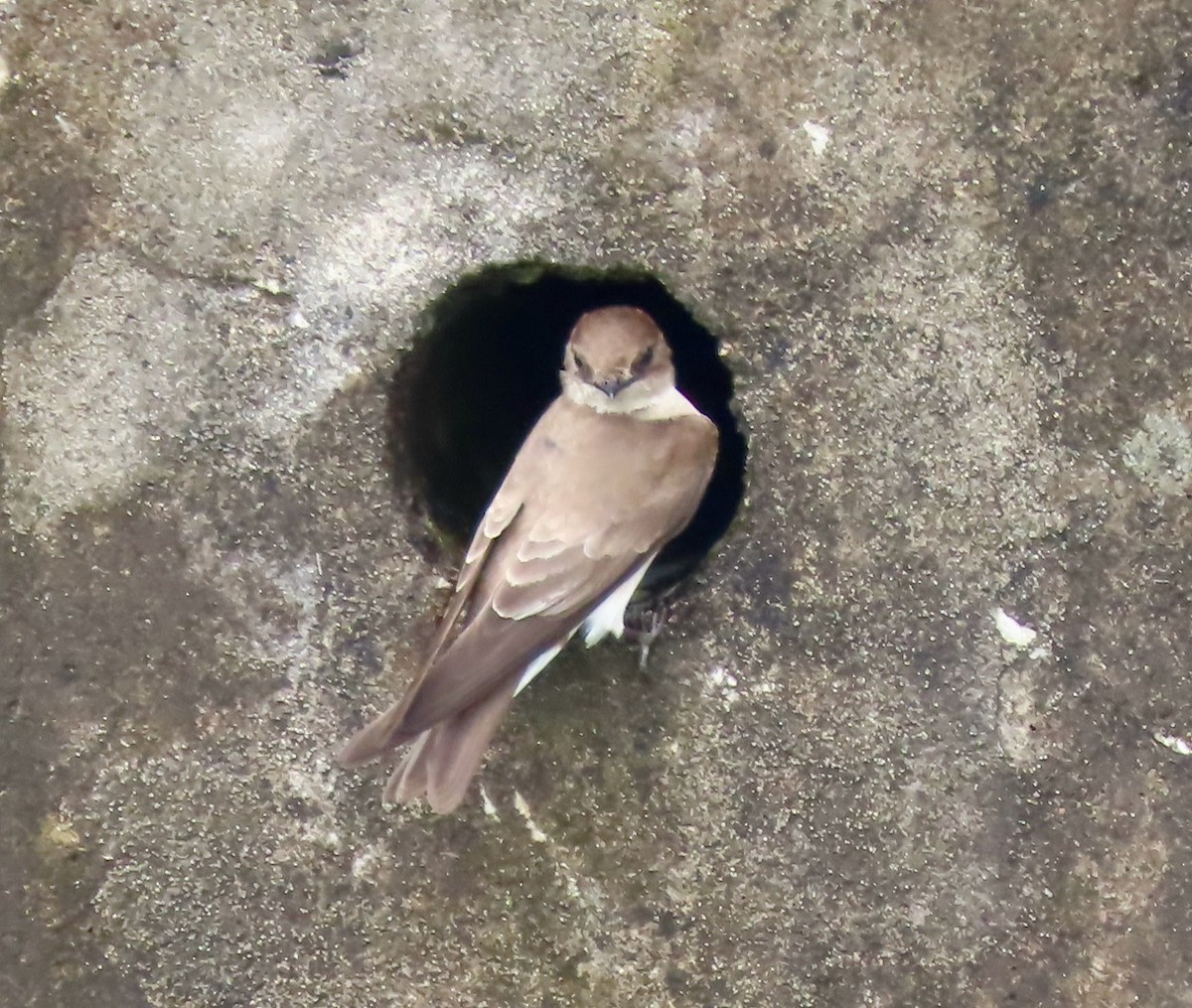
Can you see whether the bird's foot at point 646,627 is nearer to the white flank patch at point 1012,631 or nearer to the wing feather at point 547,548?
the wing feather at point 547,548

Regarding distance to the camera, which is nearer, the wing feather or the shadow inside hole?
the wing feather

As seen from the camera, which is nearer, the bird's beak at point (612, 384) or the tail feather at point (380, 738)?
the tail feather at point (380, 738)

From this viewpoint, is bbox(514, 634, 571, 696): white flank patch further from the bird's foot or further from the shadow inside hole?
the shadow inside hole

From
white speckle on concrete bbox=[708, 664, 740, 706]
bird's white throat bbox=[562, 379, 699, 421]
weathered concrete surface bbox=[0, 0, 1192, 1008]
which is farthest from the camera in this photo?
bird's white throat bbox=[562, 379, 699, 421]

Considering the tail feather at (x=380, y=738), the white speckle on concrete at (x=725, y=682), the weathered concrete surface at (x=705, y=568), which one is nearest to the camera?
the tail feather at (x=380, y=738)

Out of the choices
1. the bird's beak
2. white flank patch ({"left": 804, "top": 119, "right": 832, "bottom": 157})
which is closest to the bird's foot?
the bird's beak

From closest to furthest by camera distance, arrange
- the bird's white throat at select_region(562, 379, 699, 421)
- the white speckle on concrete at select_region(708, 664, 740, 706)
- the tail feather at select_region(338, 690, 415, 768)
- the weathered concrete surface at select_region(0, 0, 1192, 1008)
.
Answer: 1. the tail feather at select_region(338, 690, 415, 768)
2. the weathered concrete surface at select_region(0, 0, 1192, 1008)
3. the white speckle on concrete at select_region(708, 664, 740, 706)
4. the bird's white throat at select_region(562, 379, 699, 421)

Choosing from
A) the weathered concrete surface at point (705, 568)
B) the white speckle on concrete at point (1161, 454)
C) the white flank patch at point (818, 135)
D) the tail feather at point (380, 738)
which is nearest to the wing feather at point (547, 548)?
the tail feather at point (380, 738)
